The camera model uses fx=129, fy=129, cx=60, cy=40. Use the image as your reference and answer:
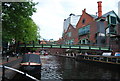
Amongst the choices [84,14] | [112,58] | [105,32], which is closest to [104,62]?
[112,58]

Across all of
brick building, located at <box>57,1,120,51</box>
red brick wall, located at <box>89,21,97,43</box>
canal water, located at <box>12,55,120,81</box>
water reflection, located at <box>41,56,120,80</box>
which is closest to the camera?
canal water, located at <box>12,55,120,81</box>

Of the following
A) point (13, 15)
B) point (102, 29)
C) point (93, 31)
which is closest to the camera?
point (13, 15)

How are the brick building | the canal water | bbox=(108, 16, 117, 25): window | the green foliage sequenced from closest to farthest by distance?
the canal water, the green foliage, the brick building, bbox=(108, 16, 117, 25): window

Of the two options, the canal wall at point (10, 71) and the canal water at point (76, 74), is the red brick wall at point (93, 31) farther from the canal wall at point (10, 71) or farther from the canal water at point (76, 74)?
the canal wall at point (10, 71)

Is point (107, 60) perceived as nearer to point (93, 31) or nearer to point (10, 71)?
point (10, 71)

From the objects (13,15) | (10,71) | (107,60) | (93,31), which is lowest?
(107,60)

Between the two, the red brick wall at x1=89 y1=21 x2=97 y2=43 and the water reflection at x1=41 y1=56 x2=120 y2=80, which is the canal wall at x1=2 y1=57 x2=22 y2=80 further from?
the red brick wall at x1=89 y1=21 x2=97 y2=43

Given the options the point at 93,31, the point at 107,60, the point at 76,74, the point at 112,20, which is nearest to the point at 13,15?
the point at 76,74

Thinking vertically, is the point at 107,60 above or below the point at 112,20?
below

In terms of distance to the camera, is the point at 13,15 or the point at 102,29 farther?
the point at 102,29

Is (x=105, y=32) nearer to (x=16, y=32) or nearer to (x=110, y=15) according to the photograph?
(x=110, y=15)

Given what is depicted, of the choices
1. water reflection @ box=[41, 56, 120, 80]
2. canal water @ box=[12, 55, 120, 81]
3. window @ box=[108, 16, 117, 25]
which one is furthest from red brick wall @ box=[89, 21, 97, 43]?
water reflection @ box=[41, 56, 120, 80]

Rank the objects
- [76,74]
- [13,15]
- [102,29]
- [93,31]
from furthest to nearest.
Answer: [93,31] → [102,29] → [76,74] → [13,15]

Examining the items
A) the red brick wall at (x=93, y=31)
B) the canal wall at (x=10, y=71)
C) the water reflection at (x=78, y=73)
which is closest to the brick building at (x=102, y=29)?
the red brick wall at (x=93, y=31)
